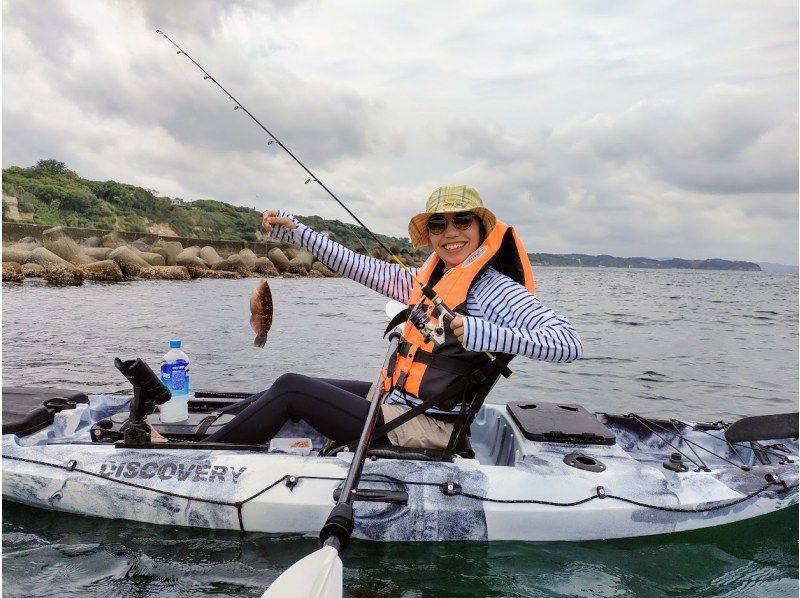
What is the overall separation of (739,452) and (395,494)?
10.6 ft

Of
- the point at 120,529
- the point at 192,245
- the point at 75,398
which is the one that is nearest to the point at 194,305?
the point at 75,398

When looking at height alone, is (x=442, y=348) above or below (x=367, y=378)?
above

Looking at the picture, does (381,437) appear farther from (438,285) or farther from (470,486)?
(438,285)

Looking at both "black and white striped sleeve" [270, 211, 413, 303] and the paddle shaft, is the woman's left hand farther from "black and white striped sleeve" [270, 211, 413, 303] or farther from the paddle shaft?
"black and white striped sleeve" [270, 211, 413, 303]

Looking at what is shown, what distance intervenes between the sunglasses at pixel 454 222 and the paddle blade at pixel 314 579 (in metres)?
2.21

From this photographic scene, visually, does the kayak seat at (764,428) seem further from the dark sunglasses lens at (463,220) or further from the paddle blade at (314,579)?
the paddle blade at (314,579)

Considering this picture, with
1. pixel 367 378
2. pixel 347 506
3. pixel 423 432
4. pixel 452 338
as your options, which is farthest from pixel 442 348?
pixel 367 378

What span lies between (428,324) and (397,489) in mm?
1140

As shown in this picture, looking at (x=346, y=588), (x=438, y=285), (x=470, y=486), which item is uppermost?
(x=438, y=285)

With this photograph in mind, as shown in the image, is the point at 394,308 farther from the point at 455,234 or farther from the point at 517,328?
the point at 517,328

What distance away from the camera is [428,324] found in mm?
3805

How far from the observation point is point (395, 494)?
3959 millimetres

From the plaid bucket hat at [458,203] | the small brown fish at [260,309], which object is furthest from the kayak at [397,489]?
the plaid bucket hat at [458,203]

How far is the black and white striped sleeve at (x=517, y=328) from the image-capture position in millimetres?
3615
